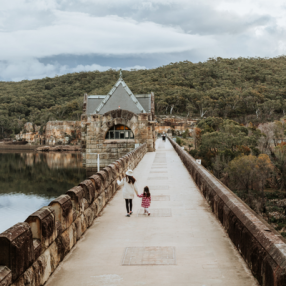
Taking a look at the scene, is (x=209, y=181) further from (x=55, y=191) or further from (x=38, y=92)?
(x=38, y=92)

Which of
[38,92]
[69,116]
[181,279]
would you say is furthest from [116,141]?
[38,92]

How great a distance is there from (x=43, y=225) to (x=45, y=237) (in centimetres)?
22

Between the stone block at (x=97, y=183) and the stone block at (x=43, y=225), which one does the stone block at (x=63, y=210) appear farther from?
the stone block at (x=97, y=183)

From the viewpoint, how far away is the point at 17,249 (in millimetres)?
4012

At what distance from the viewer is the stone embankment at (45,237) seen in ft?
12.9

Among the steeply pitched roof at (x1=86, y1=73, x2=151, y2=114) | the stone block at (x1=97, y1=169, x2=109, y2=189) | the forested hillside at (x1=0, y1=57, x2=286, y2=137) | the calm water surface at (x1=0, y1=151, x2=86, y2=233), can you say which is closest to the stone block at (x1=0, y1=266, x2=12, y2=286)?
the stone block at (x1=97, y1=169, x2=109, y2=189)

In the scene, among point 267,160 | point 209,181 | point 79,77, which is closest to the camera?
point 209,181

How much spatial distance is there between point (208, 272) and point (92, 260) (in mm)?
2130

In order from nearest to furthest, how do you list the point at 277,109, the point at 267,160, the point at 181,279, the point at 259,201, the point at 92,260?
the point at 181,279 < the point at 92,260 < the point at 259,201 < the point at 267,160 < the point at 277,109

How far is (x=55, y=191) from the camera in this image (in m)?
32.4

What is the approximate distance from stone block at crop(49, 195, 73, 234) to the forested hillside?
10628 centimetres

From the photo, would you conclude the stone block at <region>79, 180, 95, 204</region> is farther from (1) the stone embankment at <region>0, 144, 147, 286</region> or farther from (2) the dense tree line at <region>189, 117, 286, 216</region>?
(2) the dense tree line at <region>189, 117, 286, 216</region>

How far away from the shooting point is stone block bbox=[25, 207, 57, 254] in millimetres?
4926

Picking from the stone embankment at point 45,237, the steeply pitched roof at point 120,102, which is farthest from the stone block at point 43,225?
the steeply pitched roof at point 120,102
